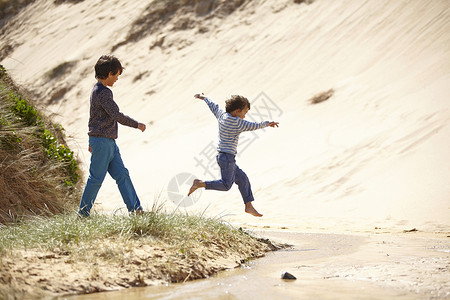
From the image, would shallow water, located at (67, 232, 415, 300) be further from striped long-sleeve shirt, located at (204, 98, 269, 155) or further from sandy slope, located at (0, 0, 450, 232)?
sandy slope, located at (0, 0, 450, 232)

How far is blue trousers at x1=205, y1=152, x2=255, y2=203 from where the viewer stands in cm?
569

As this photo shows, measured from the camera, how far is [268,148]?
13.9 meters

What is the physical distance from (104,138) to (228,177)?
1.49 m

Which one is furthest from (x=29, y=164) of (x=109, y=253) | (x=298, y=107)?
(x=298, y=107)

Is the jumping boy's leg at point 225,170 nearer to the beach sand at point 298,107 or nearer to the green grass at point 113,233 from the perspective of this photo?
the beach sand at point 298,107

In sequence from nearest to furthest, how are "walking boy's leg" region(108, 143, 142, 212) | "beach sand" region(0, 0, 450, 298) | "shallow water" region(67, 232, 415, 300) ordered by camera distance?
"shallow water" region(67, 232, 415, 300)
"walking boy's leg" region(108, 143, 142, 212)
"beach sand" region(0, 0, 450, 298)

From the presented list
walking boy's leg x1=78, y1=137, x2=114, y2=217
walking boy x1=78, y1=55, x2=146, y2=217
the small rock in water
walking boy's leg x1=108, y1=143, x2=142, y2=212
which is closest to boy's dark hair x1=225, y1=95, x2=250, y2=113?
walking boy x1=78, y1=55, x2=146, y2=217

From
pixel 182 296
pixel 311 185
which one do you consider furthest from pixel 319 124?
pixel 182 296

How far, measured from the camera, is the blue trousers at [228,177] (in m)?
5.69

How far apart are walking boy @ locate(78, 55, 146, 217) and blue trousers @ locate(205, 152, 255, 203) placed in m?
1.12

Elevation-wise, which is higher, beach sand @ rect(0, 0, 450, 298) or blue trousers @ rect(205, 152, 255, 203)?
blue trousers @ rect(205, 152, 255, 203)

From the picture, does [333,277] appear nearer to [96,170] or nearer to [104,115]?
[96,170]

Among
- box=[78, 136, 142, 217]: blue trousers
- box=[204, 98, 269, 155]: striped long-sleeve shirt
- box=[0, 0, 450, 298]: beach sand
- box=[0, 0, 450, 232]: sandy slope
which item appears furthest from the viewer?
box=[0, 0, 450, 232]: sandy slope

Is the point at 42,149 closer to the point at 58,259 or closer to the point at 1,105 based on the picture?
the point at 1,105
